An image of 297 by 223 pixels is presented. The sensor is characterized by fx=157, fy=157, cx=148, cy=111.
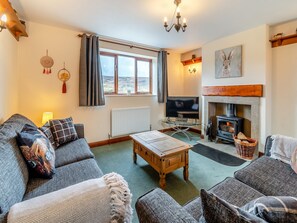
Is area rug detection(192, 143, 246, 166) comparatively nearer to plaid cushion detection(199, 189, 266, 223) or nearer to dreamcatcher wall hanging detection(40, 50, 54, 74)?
plaid cushion detection(199, 189, 266, 223)

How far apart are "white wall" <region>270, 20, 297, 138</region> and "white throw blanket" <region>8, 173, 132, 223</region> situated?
3.26 metres

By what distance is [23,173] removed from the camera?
1234 mm

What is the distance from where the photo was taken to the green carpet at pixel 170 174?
6.34 feet

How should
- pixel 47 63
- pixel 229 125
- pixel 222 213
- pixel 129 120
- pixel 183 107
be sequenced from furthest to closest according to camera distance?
pixel 183 107 < pixel 129 120 < pixel 229 125 < pixel 47 63 < pixel 222 213

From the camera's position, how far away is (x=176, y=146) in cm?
214

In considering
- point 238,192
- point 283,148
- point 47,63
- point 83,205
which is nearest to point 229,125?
point 283,148

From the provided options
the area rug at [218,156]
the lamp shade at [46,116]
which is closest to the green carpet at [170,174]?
the area rug at [218,156]

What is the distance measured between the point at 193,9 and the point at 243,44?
1487 mm

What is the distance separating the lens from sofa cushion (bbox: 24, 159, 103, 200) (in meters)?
1.22

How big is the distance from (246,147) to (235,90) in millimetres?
1157

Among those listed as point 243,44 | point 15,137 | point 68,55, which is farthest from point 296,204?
point 68,55

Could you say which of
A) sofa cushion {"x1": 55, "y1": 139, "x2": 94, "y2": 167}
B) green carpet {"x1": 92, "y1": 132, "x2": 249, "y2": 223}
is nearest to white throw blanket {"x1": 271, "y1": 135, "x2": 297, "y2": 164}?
green carpet {"x1": 92, "y1": 132, "x2": 249, "y2": 223}

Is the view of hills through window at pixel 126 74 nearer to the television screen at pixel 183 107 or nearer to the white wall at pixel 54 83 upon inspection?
the white wall at pixel 54 83

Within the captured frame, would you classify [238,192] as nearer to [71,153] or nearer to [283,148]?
[283,148]
